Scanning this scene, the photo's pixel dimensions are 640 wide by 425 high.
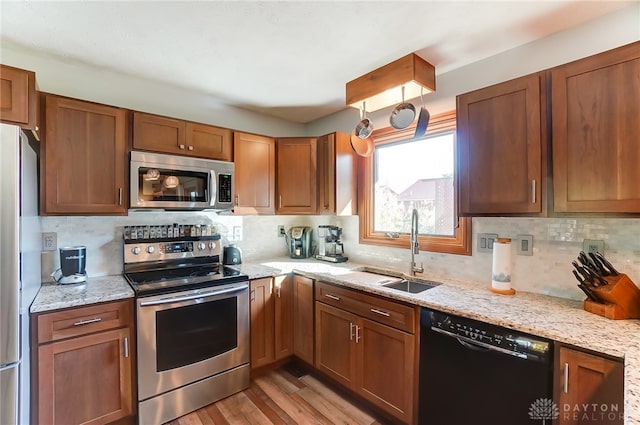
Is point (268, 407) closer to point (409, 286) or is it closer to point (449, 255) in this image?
point (409, 286)

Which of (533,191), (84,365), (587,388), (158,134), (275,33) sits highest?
(275,33)

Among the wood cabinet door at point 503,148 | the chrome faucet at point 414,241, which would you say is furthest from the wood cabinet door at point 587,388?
the chrome faucet at point 414,241

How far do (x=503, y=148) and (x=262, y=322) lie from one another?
2136mm

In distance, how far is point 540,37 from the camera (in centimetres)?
180

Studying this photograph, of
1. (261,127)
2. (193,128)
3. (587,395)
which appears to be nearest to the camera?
(587,395)

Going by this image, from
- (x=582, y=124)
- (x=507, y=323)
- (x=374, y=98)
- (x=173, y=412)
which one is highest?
(x=374, y=98)

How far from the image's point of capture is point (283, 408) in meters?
2.12

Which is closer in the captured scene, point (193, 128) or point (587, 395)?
point (587, 395)

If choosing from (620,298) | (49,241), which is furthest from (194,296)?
(620,298)

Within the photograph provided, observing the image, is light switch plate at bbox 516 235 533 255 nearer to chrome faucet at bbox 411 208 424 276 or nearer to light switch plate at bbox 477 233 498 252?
light switch plate at bbox 477 233 498 252

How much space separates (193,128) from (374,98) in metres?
1.44

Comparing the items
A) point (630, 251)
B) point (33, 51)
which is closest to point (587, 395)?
point (630, 251)

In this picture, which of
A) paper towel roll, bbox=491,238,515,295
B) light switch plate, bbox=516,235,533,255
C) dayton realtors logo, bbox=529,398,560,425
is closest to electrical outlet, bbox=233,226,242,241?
paper towel roll, bbox=491,238,515,295

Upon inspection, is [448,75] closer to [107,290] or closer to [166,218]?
[166,218]
